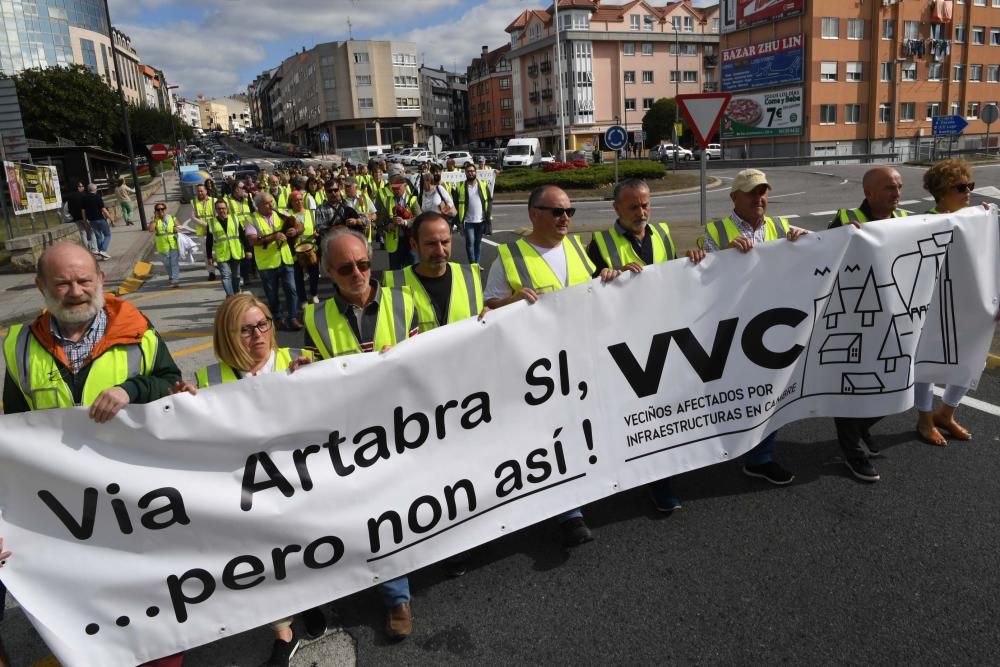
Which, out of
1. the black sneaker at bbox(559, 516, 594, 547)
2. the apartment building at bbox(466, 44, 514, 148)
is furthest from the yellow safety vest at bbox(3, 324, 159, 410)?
the apartment building at bbox(466, 44, 514, 148)

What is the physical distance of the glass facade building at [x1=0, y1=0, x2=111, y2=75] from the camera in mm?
78188

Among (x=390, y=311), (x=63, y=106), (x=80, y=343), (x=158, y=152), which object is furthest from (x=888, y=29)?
(x=80, y=343)

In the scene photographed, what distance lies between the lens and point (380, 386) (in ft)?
10.3

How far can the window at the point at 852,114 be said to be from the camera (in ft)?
180

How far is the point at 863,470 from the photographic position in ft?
13.8

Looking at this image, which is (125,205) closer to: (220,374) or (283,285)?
(283,285)

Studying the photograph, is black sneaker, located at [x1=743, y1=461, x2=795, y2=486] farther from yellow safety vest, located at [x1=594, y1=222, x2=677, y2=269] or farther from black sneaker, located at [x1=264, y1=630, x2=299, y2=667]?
black sneaker, located at [x1=264, y1=630, x2=299, y2=667]

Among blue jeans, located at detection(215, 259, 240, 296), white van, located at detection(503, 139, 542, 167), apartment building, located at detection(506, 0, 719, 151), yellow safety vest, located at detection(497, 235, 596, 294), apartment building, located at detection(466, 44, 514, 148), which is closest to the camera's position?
yellow safety vest, located at detection(497, 235, 596, 294)

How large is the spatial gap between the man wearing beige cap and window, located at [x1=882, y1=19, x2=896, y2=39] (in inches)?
2435

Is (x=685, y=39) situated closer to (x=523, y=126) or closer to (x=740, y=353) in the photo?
(x=523, y=126)

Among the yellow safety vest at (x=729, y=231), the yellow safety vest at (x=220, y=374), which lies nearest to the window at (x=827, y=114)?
the yellow safety vest at (x=729, y=231)

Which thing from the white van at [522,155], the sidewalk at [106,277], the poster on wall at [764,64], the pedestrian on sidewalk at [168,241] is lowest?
the sidewalk at [106,277]

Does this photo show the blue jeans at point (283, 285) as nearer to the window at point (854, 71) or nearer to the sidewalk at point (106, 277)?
the sidewalk at point (106, 277)

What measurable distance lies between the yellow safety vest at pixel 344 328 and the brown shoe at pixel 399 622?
3.94 ft
